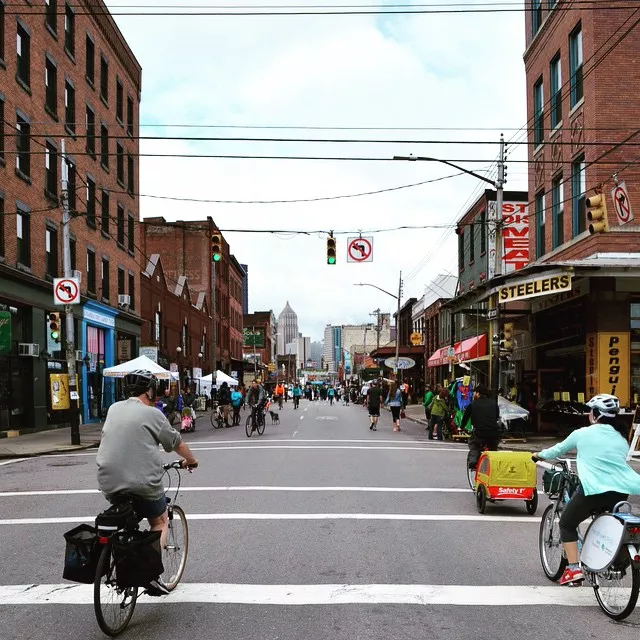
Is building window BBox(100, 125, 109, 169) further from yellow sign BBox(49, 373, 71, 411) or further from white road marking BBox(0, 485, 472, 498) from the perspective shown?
white road marking BBox(0, 485, 472, 498)

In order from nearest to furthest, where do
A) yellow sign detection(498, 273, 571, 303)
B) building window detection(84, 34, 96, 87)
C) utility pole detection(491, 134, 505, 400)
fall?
yellow sign detection(498, 273, 571, 303)
utility pole detection(491, 134, 505, 400)
building window detection(84, 34, 96, 87)

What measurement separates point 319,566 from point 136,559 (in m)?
2.48

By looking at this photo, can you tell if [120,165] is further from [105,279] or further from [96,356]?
[96,356]

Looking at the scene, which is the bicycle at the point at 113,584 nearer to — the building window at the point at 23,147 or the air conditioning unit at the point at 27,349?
the air conditioning unit at the point at 27,349

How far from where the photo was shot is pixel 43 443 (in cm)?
2231

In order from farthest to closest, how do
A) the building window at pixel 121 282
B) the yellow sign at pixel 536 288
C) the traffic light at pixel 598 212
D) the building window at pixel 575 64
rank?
the building window at pixel 121 282, the building window at pixel 575 64, the yellow sign at pixel 536 288, the traffic light at pixel 598 212

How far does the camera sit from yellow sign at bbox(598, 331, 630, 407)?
2061cm

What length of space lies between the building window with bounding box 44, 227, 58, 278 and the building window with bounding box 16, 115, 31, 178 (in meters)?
2.64

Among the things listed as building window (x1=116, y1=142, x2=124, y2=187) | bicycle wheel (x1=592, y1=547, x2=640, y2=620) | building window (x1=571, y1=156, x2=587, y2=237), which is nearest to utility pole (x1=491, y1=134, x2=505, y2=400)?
building window (x1=571, y1=156, x2=587, y2=237)

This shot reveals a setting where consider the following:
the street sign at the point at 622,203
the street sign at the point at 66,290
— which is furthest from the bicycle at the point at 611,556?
the street sign at the point at 66,290

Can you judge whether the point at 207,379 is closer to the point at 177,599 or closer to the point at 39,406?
the point at 39,406

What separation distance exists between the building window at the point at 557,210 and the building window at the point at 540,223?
1.14 metres

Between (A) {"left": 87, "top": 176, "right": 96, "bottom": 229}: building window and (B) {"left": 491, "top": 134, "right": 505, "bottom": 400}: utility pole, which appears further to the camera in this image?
(A) {"left": 87, "top": 176, "right": 96, "bottom": 229}: building window

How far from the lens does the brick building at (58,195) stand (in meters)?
25.5
